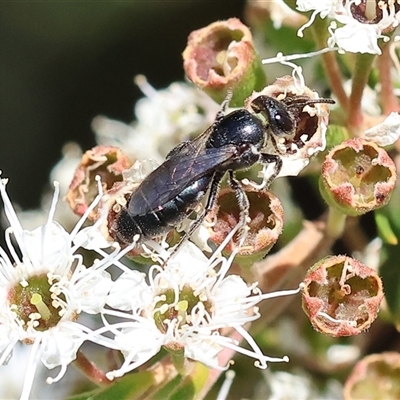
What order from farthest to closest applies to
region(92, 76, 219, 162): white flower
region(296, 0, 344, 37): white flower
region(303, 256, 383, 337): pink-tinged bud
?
1. region(92, 76, 219, 162): white flower
2. region(296, 0, 344, 37): white flower
3. region(303, 256, 383, 337): pink-tinged bud

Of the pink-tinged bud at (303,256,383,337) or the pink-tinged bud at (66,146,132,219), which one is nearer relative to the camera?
the pink-tinged bud at (303,256,383,337)

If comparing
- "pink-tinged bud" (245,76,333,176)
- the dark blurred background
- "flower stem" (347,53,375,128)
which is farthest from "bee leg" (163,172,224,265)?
the dark blurred background

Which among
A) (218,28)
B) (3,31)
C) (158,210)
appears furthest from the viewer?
(3,31)

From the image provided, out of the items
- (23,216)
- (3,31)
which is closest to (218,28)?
(23,216)

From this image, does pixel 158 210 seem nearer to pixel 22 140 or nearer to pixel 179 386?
pixel 179 386

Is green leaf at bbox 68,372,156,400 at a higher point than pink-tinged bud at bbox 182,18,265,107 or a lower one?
lower

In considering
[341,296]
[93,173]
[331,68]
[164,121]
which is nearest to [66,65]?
[164,121]

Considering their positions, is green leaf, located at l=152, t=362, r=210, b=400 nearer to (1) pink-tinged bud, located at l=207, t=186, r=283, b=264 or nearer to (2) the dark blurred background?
(1) pink-tinged bud, located at l=207, t=186, r=283, b=264
